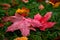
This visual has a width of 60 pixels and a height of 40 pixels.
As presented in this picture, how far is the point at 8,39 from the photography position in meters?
1.50

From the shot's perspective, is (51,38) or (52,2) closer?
(51,38)

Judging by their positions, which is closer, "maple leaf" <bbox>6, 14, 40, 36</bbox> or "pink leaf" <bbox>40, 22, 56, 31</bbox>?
"maple leaf" <bbox>6, 14, 40, 36</bbox>

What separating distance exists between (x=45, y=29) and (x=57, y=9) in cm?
43

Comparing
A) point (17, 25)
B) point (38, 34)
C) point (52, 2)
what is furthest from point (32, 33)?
point (52, 2)

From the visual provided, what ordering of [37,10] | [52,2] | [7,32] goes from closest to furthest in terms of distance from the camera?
[7,32], [37,10], [52,2]

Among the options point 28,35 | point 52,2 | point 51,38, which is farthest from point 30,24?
point 52,2

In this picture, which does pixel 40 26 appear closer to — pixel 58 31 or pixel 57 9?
pixel 58 31

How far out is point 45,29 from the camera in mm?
1569

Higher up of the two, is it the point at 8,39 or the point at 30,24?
the point at 30,24

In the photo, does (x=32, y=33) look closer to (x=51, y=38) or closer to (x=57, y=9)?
(x=51, y=38)

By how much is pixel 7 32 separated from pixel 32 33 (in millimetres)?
192

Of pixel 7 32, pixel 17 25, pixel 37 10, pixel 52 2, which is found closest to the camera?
Result: pixel 17 25

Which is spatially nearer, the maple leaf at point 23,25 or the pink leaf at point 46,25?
the maple leaf at point 23,25

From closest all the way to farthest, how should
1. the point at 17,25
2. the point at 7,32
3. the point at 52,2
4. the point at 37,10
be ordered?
the point at 17,25, the point at 7,32, the point at 37,10, the point at 52,2
